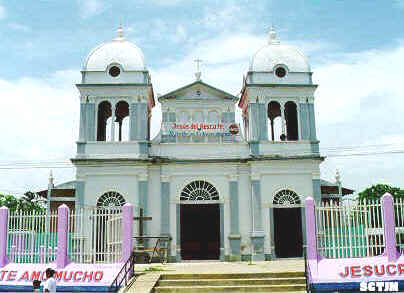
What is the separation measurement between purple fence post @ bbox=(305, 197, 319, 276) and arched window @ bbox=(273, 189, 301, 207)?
28.3 feet

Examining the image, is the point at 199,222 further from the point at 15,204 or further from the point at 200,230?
the point at 15,204

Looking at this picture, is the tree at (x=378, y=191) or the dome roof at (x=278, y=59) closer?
the dome roof at (x=278, y=59)

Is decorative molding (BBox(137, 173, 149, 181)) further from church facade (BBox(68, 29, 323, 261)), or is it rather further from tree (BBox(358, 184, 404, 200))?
tree (BBox(358, 184, 404, 200))

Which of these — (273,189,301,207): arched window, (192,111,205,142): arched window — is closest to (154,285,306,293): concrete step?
(273,189,301,207): arched window

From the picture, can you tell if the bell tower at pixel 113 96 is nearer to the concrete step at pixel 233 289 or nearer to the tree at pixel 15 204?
the concrete step at pixel 233 289

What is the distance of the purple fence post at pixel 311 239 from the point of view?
12766 mm

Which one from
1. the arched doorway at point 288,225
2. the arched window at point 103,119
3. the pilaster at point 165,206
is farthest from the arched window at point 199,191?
the arched window at point 103,119

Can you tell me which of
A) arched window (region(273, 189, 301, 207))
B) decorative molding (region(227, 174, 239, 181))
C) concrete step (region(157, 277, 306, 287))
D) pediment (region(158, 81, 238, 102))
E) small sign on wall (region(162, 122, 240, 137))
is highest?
pediment (region(158, 81, 238, 102))

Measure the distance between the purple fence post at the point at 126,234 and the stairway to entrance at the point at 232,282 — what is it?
1190mm

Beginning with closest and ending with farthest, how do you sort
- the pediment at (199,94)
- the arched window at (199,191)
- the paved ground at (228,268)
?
the paved ground at (228,268)
the arched window at (199,191)
the pediment at (199,94)

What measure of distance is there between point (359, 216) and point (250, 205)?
8749 mm

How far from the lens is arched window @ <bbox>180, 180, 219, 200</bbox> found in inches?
861

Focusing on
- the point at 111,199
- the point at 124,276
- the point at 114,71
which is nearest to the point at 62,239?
the point at 124,276

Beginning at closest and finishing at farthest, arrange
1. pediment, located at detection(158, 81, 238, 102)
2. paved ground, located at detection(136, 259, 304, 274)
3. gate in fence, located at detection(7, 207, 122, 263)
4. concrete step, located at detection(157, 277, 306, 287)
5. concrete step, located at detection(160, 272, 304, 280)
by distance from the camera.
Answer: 1. concrete step, located at detection(157, 277, 306, 287)
2. concrete step, located at detection(160, 272, 304, 280)
3. gate in fence, located at detection(7, 207, 122, 263)
4. paved ground, located at detection(136, 259, 304, 274)
5. pediment, located at detection(158, 81, 238, 102)
